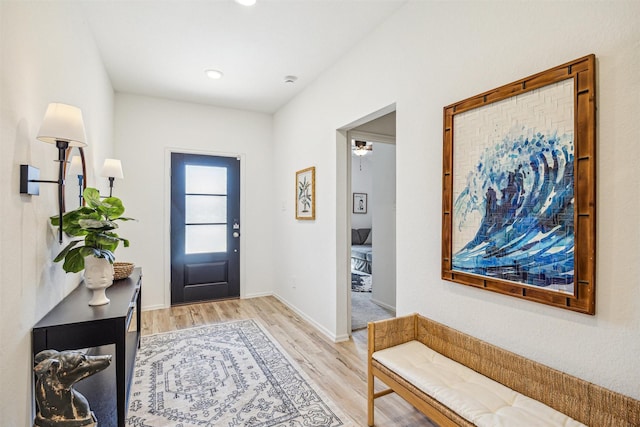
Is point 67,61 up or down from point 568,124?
up

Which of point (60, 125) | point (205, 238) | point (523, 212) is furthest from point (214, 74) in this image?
point (523, 212)

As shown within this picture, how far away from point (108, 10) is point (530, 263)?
10.6 ft

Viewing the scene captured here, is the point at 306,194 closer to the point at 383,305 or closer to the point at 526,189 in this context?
the point at 383,305

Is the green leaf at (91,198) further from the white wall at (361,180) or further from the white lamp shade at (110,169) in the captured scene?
the white wall at (361,180)

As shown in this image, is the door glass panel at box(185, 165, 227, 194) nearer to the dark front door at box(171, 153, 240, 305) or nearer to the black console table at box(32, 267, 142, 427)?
the dark front door at box(171, 153, 240, 305)

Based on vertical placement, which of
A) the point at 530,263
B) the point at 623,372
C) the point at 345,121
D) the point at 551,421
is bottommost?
the point at 551,421

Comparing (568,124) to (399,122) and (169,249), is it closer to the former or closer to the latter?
(399,122)

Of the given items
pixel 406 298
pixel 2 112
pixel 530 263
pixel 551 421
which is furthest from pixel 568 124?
pixel 2 112

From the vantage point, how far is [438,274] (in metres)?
2.07

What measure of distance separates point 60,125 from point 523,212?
2.24m

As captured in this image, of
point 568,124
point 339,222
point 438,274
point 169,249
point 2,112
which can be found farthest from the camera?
point 169,249

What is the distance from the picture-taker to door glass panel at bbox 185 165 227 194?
442 centimetres

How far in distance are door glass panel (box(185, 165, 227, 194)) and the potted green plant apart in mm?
2447

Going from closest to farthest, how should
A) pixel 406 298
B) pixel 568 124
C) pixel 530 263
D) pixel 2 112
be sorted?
pixel 2 112
pixel 568 124
pixel 530 263
pixel 406 298
